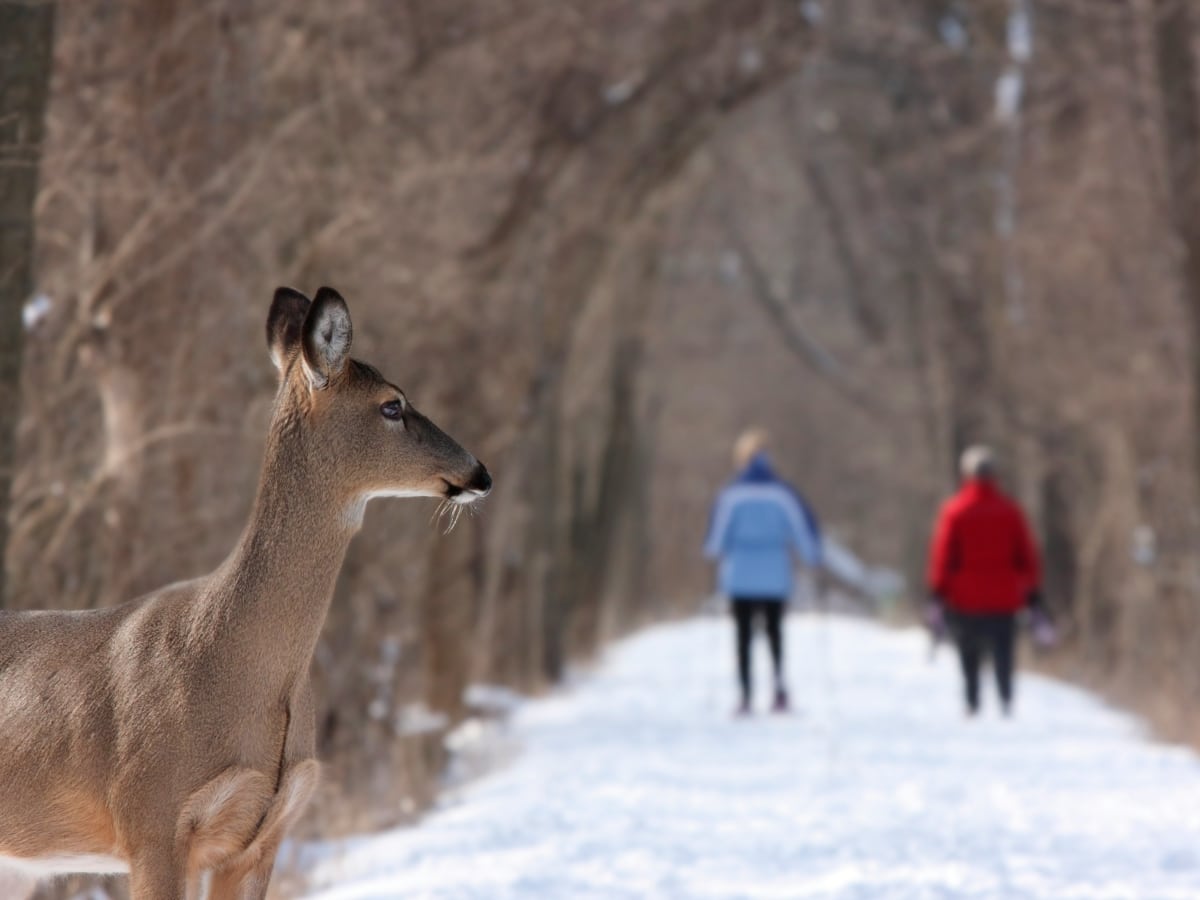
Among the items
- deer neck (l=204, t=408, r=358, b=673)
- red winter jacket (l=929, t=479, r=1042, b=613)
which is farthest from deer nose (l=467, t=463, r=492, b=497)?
red winter jacket (l=929, t=479, r=1042, b=613)

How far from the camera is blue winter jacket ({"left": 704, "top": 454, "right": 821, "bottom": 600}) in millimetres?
18422

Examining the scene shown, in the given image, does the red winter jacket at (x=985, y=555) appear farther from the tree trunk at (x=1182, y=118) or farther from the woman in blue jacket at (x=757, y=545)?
the tree trunk at (x=1182, y=118)

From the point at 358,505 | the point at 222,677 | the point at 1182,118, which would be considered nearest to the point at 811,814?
the point at 358,505

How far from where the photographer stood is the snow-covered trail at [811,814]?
9016mm

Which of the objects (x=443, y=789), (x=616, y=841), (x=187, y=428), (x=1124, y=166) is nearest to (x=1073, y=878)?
(x=616, y=841)

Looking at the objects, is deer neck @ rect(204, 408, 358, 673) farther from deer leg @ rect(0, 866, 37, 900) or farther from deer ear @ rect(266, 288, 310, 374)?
deer leg @ rect(0, 866, 37, 900)

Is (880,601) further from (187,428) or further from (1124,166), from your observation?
(187,428)

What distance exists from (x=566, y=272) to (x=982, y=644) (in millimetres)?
6090

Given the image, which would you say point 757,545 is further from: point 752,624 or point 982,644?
point 982,644

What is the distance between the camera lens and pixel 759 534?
18625 mm

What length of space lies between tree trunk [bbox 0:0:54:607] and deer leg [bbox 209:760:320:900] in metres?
3.09

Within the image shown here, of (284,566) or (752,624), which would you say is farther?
(752,624)

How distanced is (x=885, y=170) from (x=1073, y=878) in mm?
23641

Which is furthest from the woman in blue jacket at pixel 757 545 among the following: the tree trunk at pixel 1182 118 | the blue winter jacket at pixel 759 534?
the tree trunk at pixel 1182 118
